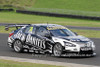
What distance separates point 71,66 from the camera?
9.50 m

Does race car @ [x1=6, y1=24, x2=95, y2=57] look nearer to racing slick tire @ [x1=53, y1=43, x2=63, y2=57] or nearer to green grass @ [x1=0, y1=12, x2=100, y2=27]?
racing slick tire @ [x1=53, y1=43, x2=63, y2=57]

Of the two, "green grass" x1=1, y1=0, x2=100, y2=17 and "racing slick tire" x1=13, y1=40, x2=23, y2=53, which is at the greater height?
"green grass" x1=1, y1=0, x2=100, y2=17

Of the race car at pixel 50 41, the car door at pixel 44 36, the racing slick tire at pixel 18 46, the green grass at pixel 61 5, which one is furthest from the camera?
the green grass at pixel 61 5

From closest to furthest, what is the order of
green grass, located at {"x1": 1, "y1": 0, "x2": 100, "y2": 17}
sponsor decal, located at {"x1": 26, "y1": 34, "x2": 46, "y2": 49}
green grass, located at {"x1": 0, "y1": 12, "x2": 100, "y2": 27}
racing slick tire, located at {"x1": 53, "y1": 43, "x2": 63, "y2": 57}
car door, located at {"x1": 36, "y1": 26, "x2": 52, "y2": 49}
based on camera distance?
1. racing slick tire, located at {"x1": 53, "y1": 43, "x2": 63, "y2": 57}
2. car door, located at {"x1": 36, "y1": 26, "x2": 52, "y2": 49}
3. sponsor decal, located at {"x1": 26, "y1": 34, "x2": 46, "y2": 49}
4. green grass, located at {"x1": 0, "y1": 12, "x2": 100, "y2": 27}
5. green grass, located at {"x1": 1, "y1": 0, "x2": 100, "y2": 17}

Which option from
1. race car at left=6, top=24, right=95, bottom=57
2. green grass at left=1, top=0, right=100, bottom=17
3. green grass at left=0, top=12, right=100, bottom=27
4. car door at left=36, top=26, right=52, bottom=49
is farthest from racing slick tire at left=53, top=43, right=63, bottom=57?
green grass at left=1, top=0, right=100, bottom=17

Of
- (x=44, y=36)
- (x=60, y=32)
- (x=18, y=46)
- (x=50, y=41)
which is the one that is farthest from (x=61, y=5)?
(x=50, y=41)

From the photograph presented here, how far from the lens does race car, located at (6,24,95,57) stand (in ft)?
38.4

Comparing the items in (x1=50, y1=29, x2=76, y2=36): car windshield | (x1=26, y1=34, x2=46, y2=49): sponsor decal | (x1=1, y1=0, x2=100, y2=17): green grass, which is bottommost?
(x1=26, y1=34, x2=46, y2=49): sponsor decal

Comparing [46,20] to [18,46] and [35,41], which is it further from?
[35,41]

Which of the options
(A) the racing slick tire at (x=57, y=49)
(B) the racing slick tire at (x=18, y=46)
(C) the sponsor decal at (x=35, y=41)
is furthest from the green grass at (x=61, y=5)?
(A) the racing slick tire at (x=57, y=49)

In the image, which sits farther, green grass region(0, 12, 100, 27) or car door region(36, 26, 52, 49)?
green grass region(0, 12, 100, 27)

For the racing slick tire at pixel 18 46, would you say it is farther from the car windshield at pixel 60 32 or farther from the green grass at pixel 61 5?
the green grass at pixel 61 5

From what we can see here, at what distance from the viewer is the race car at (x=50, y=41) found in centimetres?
1170

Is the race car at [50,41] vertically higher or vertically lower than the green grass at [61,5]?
lower
